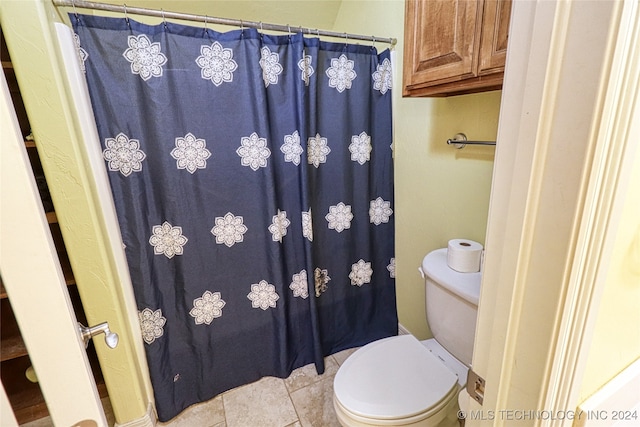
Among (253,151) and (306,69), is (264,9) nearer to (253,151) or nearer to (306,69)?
(306,69)

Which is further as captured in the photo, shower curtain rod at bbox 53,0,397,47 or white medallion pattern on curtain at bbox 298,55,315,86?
white medallion pattern on curtain at bbox 298,55,315,86

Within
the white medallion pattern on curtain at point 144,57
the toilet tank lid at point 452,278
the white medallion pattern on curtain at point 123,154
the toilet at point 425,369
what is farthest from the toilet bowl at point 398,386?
the white medallion pattern on curtain at point 144,57

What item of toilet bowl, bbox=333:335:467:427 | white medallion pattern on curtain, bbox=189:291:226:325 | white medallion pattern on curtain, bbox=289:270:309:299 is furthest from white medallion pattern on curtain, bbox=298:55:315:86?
toilet bowl, bbox=333:335:467:427

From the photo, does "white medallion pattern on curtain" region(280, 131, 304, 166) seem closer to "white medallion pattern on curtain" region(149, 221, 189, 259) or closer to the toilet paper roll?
"white medallion pattern on curtain" region(149, 221, 189, 259)

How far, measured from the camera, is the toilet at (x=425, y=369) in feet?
3.48

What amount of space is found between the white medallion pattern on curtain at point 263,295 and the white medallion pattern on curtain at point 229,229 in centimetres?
27

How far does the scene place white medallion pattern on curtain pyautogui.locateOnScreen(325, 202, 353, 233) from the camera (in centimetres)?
171

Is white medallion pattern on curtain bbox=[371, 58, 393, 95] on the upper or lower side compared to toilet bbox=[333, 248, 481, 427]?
upper

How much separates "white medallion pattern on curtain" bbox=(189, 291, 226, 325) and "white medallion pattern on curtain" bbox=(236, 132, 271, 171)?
668 millimetres

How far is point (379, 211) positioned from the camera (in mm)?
1821

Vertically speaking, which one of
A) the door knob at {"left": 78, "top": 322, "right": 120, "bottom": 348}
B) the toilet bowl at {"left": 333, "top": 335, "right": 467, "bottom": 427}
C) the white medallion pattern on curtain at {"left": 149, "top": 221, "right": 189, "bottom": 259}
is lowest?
the toilet bowl at {"left": 333, "top": 335, "right": 467, "bottom": 427}

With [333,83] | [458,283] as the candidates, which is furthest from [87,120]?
[458,283]

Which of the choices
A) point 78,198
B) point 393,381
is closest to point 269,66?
point 78,198

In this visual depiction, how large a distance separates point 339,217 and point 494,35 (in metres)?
1.07
